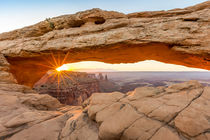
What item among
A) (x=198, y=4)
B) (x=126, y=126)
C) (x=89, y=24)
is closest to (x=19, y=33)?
(x=89, y=24)

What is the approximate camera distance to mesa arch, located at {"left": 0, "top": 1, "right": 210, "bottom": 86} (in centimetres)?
490

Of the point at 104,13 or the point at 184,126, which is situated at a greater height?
the point at 104,13

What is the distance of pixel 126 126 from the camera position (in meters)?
2.66

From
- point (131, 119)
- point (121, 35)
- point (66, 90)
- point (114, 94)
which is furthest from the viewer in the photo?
point (66, 90)

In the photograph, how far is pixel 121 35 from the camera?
18.5ft

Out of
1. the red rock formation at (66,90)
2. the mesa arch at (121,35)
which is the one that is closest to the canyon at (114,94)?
the mesa arch at (121,35)

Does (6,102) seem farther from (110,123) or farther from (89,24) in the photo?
(89,24)

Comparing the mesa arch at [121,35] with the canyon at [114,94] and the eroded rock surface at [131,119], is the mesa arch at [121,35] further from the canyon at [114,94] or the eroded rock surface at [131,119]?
the eroded rock surface at [131,119]

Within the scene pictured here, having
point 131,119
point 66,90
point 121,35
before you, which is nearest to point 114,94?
point 131,119

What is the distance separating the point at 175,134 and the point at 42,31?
31.7 ft

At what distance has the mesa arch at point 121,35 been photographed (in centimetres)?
490

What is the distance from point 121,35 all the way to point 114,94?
344cm

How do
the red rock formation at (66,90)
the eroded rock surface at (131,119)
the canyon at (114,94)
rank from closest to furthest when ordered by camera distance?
the eroded rock surface at (131,119) < the canyon at (114,94) < the red rock formation at (66,90)

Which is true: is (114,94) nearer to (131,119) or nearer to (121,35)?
(131,119)
